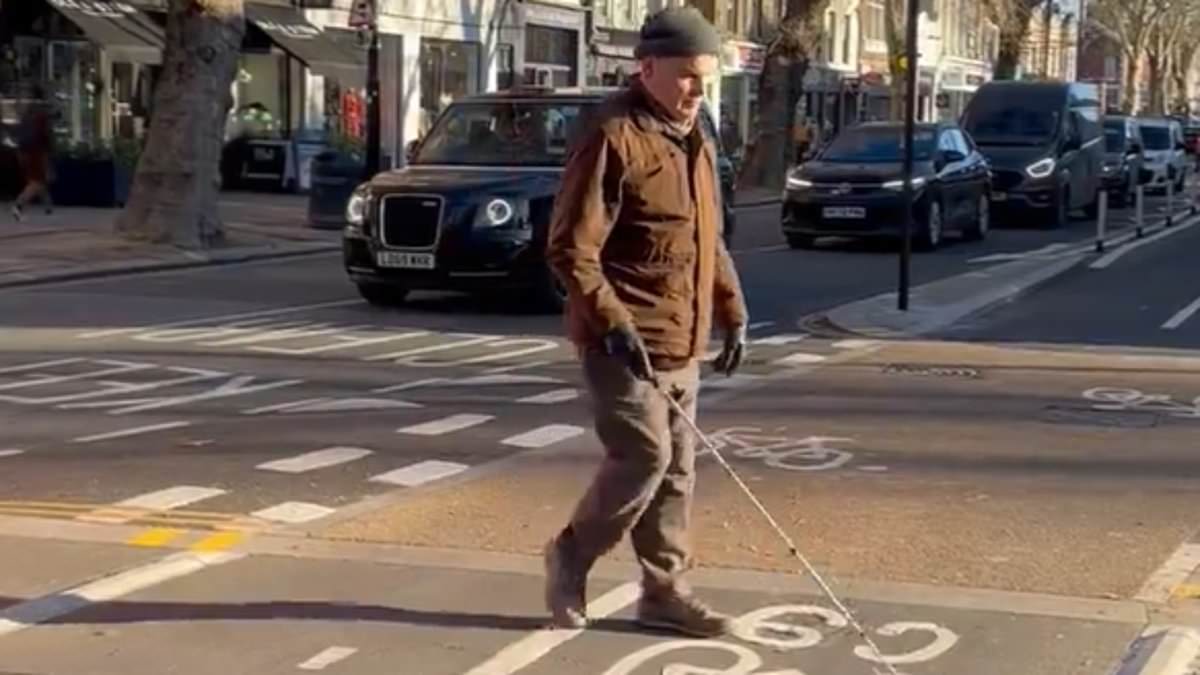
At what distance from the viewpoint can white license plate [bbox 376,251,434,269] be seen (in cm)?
1722

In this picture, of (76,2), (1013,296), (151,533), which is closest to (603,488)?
(151,533)

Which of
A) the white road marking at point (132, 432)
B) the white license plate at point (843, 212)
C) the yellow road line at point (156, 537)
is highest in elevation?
the white license plate at point (843, 212)

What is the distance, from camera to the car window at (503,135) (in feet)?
59.1

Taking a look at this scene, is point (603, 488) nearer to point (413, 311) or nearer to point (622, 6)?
Answer: point (413, 311)

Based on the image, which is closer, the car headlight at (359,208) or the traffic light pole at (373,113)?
the car headlight at (359,208)

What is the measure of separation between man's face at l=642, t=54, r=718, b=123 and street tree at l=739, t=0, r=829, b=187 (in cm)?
3591

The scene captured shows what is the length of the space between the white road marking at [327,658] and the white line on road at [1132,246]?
1866cm

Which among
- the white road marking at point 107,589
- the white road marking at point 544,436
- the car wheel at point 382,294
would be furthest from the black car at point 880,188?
the white road marking at point 107,589

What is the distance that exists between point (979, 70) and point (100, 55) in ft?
196

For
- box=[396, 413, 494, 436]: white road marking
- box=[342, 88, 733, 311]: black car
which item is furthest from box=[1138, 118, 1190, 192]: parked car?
box=[396, 413, 494, 436]: white road marking

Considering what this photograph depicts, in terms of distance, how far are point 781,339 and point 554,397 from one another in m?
4.03

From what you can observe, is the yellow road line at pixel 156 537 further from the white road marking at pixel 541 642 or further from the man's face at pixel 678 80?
the man's face at pixel 678 80

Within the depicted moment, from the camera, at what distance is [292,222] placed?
28.9 m

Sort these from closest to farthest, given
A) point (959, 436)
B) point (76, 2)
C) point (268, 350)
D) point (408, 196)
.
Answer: point (959, 436) → point (268, 350) → point (408, 196) → point (76, 2)
